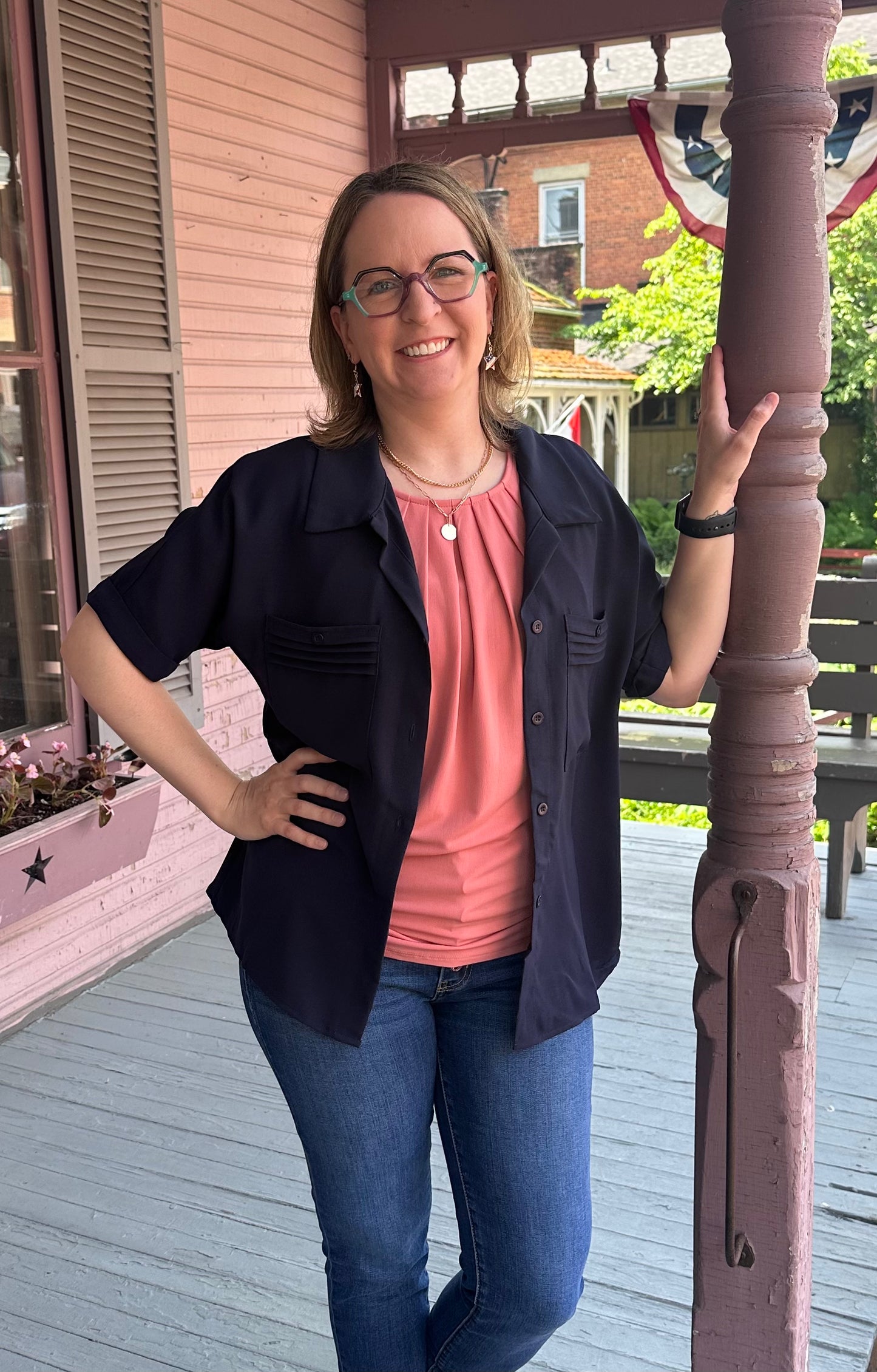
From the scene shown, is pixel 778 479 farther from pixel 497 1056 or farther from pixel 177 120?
pixel 177 120

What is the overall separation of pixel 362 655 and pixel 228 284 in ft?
10.7

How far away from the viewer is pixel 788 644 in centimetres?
146

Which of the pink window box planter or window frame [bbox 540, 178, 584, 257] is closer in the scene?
the pink window box planter

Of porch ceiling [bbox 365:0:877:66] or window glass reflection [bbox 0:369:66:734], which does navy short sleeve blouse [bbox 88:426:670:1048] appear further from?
porch ceiling [bbox 365:0:877:66]

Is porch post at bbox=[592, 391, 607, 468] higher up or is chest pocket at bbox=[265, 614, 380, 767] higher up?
porch post at bbox=[592, 391, 607, 468]

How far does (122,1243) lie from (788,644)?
196cm

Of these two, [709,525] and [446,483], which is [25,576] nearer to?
[446,483]

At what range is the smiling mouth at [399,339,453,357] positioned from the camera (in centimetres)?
153

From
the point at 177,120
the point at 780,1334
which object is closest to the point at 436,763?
the point at 780,1334

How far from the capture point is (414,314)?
4.96 feet

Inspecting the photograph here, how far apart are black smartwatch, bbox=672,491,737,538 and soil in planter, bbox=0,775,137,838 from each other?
219 centimetres

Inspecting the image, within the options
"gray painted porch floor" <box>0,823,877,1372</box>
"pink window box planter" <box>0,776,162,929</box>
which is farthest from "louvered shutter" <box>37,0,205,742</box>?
"gray painted porch floor" <box>0,823,877,1372</box>

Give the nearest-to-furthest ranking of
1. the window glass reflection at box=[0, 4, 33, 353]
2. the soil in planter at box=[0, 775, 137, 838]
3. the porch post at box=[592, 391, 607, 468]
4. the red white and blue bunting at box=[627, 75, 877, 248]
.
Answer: the soil in planter at box=[0, 775, 137, 838] → the window glass reflection at box=[0, 4, 33, 353] → the red white and blue bunting at box=[627, 75, 877, 248] → the porch post at box=[592, 391, 607, 468]

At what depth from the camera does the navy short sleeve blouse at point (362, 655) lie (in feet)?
4.92
